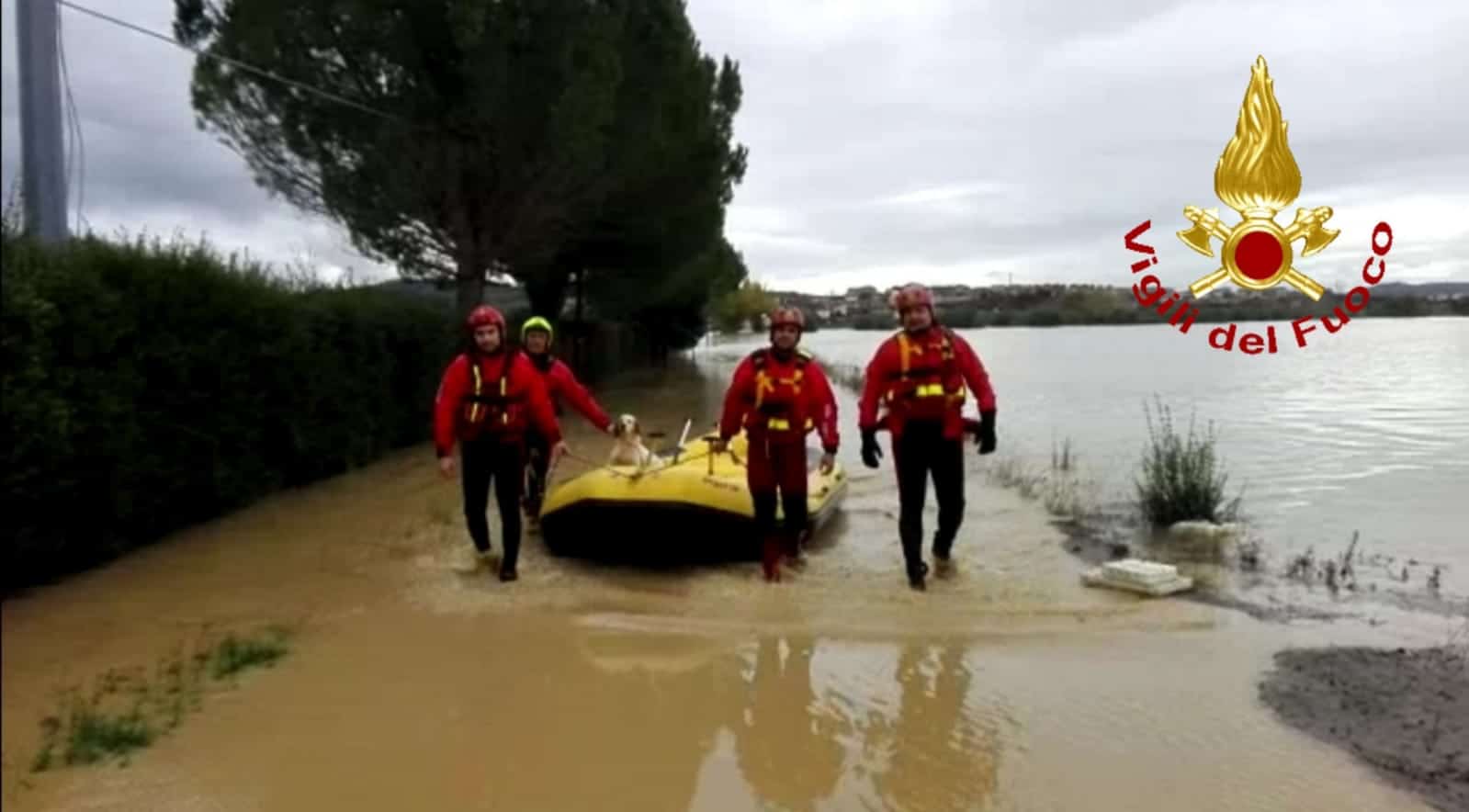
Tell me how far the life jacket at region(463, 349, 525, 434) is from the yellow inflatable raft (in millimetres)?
794

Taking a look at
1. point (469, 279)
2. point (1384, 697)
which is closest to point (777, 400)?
point (1384, 697)

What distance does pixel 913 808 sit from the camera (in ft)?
13.2

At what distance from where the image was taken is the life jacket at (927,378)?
7.21 m

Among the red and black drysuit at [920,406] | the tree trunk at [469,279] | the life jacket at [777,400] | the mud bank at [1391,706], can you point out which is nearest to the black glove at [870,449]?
the red and black drysuit at [920,406]

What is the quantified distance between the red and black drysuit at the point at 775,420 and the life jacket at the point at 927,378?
499 millimetres

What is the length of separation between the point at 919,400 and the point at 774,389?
0.93m

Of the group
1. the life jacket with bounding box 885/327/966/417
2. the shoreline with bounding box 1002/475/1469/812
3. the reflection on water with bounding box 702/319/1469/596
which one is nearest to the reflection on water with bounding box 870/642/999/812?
the shoreline with bounding box 1002/475/1469/812

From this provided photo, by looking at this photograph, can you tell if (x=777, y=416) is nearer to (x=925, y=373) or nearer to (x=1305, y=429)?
(x=925, y=373)

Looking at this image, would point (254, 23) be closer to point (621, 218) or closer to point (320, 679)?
point (621, 218)

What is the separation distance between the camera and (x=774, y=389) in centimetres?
739

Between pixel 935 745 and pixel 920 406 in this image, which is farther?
pixel 920 406

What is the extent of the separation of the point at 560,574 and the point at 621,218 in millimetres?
15942

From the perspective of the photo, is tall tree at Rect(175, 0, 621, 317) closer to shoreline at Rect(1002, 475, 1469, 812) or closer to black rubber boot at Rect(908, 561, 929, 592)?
black rubber boot at Rect(908, 561, 929, 592)

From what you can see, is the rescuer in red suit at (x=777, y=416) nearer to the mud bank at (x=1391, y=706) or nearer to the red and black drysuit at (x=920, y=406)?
the red and black drysuit at (x=920, y=406)
